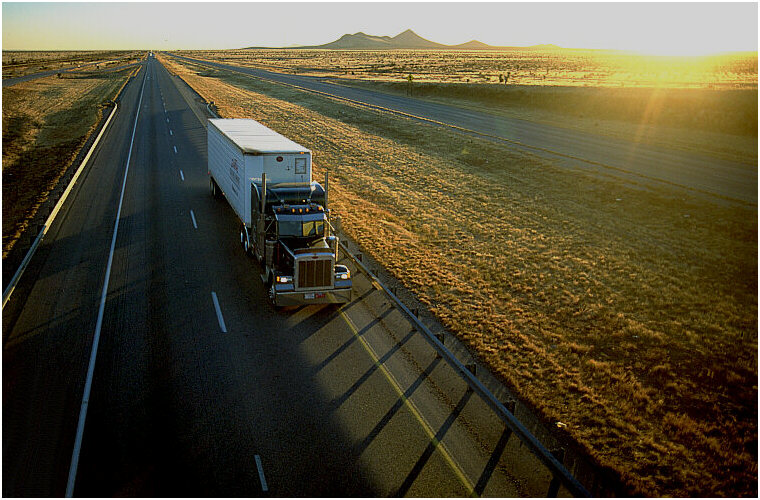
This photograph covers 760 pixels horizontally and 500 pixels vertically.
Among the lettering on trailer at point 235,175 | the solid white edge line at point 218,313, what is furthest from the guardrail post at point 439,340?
the lettering on trailer at point 235,175

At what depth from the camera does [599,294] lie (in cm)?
1560

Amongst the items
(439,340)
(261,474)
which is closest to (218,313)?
(439,340)

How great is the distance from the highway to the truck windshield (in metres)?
2.08

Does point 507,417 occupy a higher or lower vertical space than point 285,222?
lower

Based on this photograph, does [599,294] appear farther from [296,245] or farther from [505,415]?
[296,245]

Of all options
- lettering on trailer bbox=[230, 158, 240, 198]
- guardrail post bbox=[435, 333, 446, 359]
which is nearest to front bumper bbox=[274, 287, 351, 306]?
guardrail post bbox=[435, 333, 446, 359]

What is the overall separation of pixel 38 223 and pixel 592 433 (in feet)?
67.4

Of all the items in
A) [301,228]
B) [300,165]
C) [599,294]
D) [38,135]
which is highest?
[300,165]

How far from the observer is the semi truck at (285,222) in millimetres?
13609

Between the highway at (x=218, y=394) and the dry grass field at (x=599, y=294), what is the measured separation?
2008 mm

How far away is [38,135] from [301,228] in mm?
36528

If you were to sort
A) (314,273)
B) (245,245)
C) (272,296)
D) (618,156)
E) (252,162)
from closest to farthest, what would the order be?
(314,273)
(272,296)
(252,162)
(245,245)
(618,156)

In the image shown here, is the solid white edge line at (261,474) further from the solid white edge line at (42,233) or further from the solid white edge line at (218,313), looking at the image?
the solid white edge line at (42,233)

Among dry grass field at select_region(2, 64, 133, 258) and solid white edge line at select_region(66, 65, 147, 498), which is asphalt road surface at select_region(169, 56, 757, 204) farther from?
dry grass field at select_region(2, 64, 133, 258)
